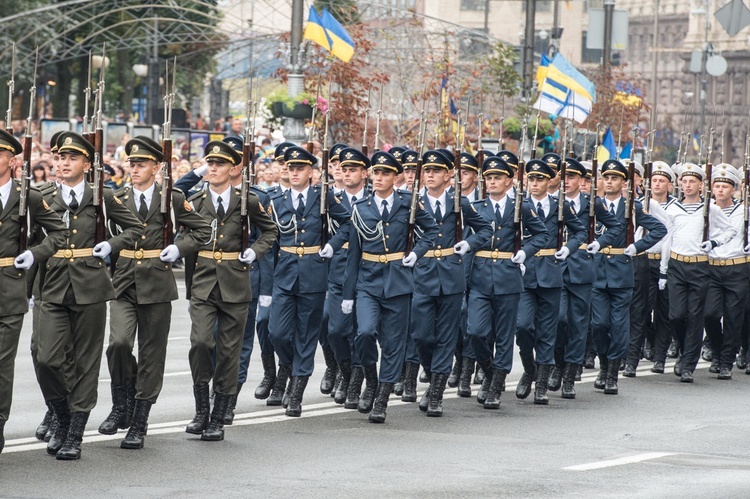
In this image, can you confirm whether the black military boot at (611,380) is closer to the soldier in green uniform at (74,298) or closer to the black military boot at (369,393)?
the black military boot at (369,393)

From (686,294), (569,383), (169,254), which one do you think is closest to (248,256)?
(169,254)

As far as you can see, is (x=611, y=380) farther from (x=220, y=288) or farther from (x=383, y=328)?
(x=220, y=288)

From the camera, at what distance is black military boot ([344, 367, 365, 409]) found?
519 inches

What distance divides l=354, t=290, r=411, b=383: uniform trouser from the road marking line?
7.24 feet

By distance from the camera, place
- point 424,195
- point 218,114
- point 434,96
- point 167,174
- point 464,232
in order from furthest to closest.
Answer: point 218,114
point 434,96
point 464,232
point 424,195
point 167,174

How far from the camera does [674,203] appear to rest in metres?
16.8

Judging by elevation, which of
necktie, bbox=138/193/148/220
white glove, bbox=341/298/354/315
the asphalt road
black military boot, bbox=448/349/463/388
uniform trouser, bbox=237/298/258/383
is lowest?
the asphalt road

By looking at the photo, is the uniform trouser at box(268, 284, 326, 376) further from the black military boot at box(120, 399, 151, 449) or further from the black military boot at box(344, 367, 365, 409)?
the black military boot at box(120, 399, 151, 449)

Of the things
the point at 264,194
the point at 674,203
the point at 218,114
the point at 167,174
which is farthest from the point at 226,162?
the point at 218,114

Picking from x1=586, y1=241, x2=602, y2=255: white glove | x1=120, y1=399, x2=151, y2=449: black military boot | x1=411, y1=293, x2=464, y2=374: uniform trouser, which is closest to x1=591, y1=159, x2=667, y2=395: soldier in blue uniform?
x1=586, y1=241, x2=602, y2=255: white glove

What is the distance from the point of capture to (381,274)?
12.8m

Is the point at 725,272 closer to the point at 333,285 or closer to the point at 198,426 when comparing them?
the point at 333,285

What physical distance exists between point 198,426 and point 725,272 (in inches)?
269

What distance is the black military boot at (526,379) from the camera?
14.1m
